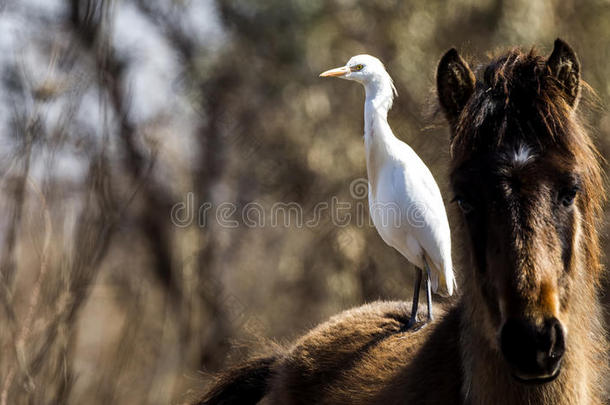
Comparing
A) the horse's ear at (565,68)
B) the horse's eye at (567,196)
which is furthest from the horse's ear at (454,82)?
the horse's eye at (567,196)

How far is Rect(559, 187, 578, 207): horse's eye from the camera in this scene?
237 cm

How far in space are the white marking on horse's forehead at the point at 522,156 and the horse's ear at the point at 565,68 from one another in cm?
39

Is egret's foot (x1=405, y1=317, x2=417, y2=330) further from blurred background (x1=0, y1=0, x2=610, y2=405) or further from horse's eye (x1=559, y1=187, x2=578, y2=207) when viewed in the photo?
Result: blurred background (x1=0, y1=0, x2=610, y2=405)

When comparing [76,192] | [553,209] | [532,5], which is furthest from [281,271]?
[553,209]

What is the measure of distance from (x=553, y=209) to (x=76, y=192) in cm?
179

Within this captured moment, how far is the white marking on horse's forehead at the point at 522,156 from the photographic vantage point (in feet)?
7.79

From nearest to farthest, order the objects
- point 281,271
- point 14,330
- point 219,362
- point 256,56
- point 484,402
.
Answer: point 14,330 → point 484,402 → point 219,362 → point 281,271 → point 256,56

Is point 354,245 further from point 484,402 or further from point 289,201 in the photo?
point 484,402

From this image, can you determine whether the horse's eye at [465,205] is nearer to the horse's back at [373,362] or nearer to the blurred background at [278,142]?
the horse's back at [373,362]

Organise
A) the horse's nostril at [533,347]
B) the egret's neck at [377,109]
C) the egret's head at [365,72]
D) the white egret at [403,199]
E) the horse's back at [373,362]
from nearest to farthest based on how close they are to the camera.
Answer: the horse's nostril at [533,347] < the horse's back at [373,362] < the white egret at [403,199] < the egret's neck at [377,109] < the egret's head at [365,72]

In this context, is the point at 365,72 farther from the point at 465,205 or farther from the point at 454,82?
the point at 465,205

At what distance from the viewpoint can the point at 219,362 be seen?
32.5 feet

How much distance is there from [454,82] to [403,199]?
1.31 meters

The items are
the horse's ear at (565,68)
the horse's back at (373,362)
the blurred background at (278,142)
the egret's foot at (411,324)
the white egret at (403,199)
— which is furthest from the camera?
the blurred background at (278,142)
